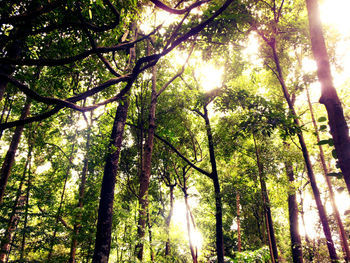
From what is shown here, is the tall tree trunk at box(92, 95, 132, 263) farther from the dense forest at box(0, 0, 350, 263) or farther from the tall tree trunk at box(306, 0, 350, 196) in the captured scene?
the tall tree trunk at box(306, 0, 350, 196)

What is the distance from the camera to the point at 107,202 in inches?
188

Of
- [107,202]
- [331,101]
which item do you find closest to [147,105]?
[107,202]

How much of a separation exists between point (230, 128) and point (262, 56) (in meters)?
3.63

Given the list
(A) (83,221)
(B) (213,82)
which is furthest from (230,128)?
(A) (83,221)

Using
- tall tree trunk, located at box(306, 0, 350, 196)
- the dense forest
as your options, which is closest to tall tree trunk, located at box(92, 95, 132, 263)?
the dense forest

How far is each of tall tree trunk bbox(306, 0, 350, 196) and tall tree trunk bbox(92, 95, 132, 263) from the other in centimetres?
379

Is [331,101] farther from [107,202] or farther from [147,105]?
[147,105]

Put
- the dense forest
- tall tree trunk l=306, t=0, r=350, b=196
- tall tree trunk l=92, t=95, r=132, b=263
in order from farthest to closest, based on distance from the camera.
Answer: tall tree trunk l=92, t=95, r=132, b=263
the dense forest
tall tree trunk l=306, t=0, r=350, b=196

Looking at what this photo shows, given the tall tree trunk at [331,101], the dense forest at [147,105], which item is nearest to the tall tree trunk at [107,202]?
the dense forest at [147,105]

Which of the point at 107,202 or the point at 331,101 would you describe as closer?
the point at 331,101

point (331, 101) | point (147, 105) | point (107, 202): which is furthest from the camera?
point (147, 105)

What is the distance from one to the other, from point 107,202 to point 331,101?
515cm

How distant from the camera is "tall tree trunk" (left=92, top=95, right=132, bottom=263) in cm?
428

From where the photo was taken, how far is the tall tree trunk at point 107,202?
4283 mm
